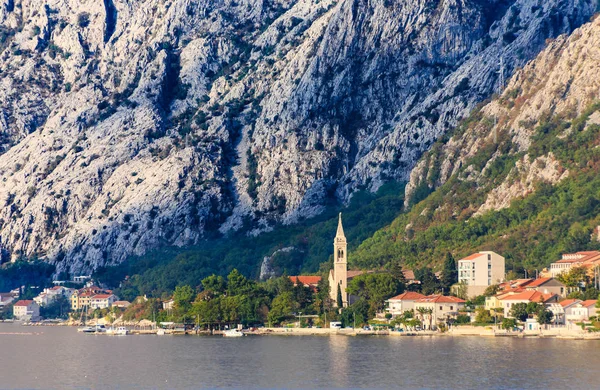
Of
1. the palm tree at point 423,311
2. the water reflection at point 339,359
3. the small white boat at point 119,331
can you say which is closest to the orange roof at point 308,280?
the palm tree at point 423,311

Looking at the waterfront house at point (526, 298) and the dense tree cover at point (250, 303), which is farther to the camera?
the dense tree cover at point (250, 303)

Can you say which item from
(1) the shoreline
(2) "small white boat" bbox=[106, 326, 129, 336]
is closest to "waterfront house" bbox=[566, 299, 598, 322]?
(1) the shoreline

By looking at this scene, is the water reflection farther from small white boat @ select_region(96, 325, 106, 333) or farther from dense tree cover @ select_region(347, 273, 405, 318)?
small white boat @ select_region(96, 325, 106, 333)

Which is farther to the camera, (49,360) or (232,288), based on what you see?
(232,288)

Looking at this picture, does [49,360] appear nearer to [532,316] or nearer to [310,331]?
[310,331]

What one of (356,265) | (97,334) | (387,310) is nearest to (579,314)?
(387,310)

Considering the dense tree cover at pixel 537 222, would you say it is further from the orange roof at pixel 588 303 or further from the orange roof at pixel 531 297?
the orange roof at pixel 588 303

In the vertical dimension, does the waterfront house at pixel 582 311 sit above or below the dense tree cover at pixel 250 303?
below
